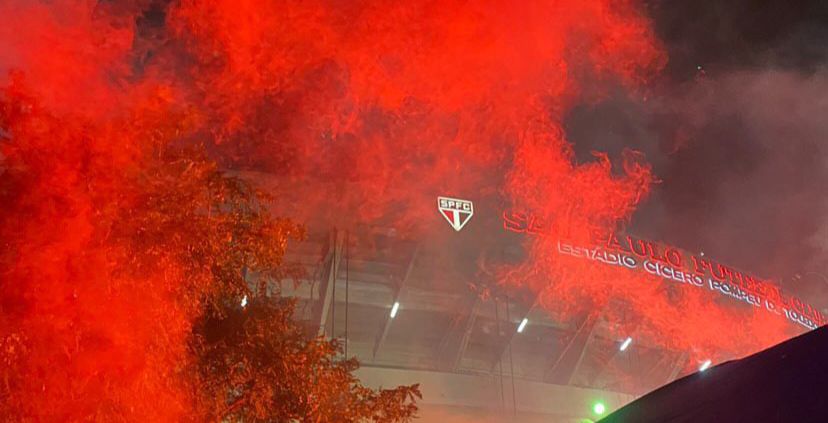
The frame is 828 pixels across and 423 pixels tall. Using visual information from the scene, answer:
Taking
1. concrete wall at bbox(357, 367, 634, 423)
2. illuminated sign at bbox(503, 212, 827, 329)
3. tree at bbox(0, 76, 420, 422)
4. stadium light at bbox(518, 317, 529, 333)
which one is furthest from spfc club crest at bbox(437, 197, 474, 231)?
tree at bbox(0, 76, 420, 422)

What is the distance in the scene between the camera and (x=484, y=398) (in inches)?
864

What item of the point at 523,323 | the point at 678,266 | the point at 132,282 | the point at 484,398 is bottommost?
the point at 132,282

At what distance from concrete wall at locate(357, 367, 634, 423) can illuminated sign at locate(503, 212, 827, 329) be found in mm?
4916

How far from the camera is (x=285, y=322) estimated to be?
8852 millimetres

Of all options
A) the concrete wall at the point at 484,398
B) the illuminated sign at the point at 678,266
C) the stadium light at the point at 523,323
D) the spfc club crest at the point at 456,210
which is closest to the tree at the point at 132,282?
the spfc club crest at the point at 456,210

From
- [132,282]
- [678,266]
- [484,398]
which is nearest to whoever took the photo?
[132,282]

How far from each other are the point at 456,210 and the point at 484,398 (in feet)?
21.7

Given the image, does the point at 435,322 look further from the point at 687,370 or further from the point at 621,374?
the point at 687,370

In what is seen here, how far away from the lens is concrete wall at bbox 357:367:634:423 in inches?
825

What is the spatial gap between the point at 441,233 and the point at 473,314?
3.80m

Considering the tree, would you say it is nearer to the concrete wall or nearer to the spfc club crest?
the spfc club crest

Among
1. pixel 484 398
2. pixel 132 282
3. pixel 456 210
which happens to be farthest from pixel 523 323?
pixel 132 282

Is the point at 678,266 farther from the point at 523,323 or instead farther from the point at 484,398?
the point at 484,398

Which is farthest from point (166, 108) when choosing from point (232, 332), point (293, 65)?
point (293, 65)
